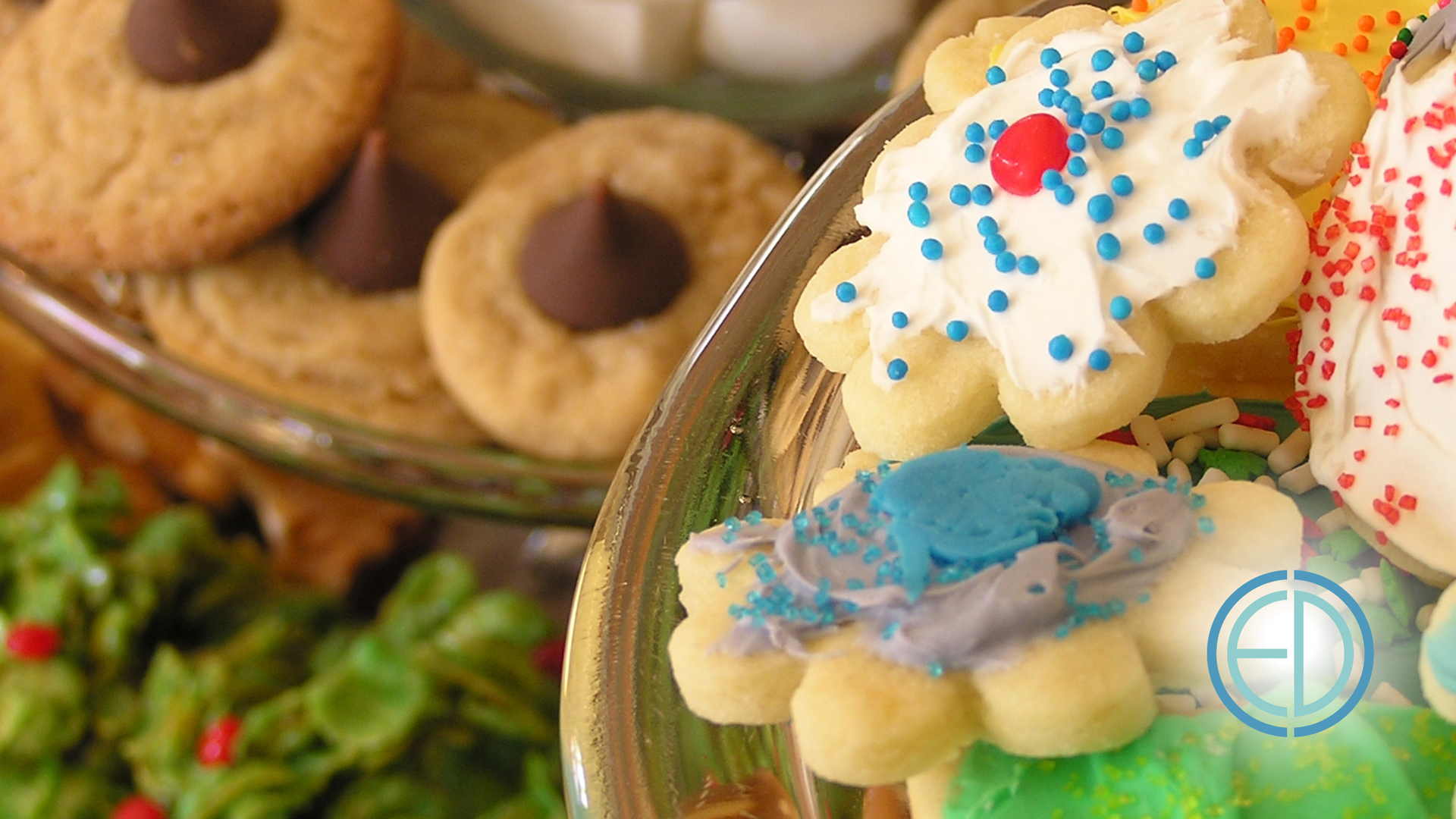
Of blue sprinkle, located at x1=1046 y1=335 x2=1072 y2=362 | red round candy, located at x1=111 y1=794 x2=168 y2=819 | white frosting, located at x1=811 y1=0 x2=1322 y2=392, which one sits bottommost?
red round candy, located at x1=111 y1=794 x2=168 y2=819

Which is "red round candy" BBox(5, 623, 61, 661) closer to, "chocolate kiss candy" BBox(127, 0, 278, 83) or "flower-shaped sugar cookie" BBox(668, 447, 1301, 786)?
"chocolate kiss candy" BBox(127, 0, 278, 83)

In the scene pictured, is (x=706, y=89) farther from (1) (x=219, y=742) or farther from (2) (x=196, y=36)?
(1) (x=219, y=742)

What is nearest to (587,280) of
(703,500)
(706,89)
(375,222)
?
(375,222)

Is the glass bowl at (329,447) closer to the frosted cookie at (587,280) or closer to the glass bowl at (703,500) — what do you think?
the frosted cookie at (587,280)

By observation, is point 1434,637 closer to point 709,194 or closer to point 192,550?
point 709,194

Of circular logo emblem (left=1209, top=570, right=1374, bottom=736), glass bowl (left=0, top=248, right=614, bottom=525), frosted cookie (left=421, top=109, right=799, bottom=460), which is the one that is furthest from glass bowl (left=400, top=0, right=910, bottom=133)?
circular logo emblem (left=1209, top=570, right=1374, bottom=736)
